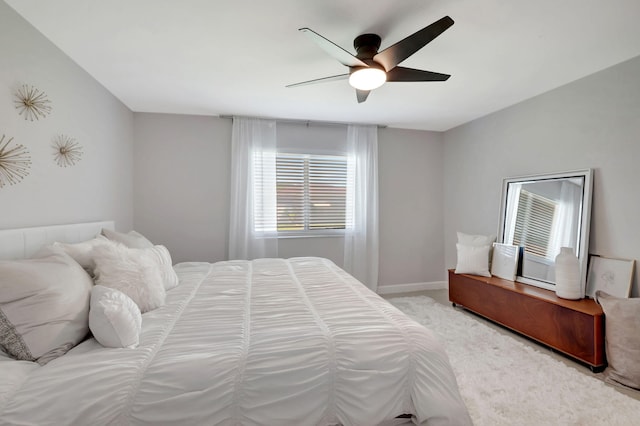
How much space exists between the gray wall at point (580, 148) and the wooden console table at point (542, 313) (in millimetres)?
521

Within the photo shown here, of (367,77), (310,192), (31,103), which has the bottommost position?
(310,192)

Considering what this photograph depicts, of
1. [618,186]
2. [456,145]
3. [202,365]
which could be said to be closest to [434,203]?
[456,145]

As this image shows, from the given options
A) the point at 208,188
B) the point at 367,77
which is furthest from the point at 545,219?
the point at 208,188

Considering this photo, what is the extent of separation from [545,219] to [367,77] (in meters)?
2.46

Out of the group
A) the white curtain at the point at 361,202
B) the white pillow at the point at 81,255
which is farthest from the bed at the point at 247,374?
the white curtain at the point at 361,202

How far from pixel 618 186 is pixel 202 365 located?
132 inches

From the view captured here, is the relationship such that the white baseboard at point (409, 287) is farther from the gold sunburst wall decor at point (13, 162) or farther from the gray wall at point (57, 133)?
the gold sunburst wall decor at point (13, 162)

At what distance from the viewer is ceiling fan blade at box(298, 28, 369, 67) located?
149 centimetres

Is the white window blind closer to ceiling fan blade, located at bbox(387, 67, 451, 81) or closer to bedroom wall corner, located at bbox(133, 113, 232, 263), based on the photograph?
ceiling fan blade, located at bbox(387, 67, 451, 81)

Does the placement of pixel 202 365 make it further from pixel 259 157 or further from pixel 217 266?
pixel 259 157

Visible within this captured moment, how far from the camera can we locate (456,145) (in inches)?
160

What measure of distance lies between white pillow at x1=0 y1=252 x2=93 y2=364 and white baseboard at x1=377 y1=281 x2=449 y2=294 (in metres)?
3.53

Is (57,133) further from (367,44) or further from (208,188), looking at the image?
(367,44)

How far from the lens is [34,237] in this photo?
168 cm
